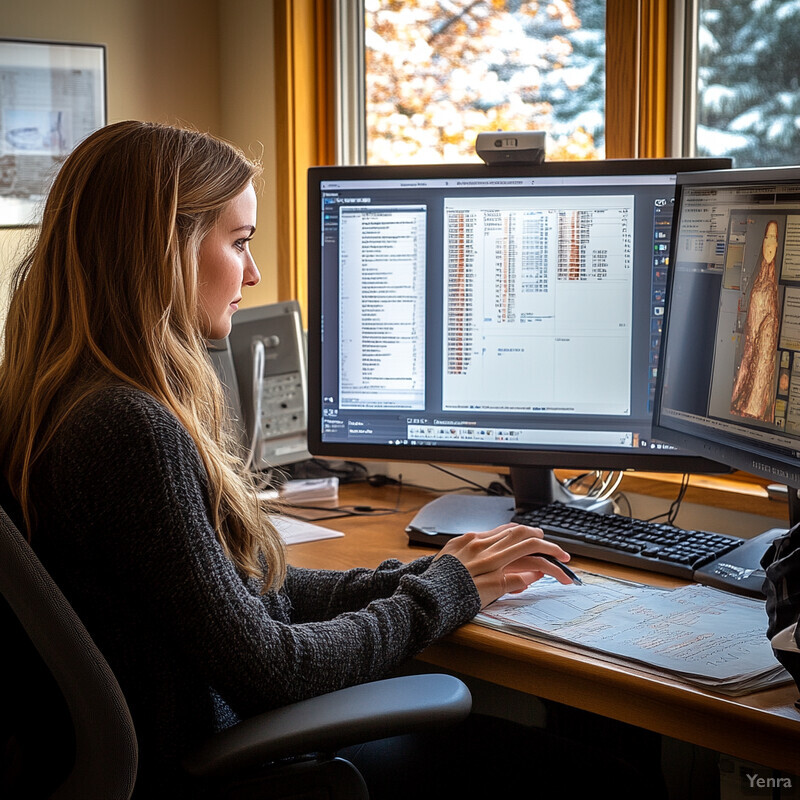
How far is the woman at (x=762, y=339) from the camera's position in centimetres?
108

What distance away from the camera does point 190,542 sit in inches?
34.4

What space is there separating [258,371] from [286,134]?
879 millimetres

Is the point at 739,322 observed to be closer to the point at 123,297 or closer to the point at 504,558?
the point at 504,558

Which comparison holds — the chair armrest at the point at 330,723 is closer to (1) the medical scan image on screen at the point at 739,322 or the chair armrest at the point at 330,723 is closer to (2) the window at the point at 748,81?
(1) the medical scan image on screen at the point at 739,322

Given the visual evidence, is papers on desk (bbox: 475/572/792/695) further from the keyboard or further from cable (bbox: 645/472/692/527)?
cable (bbox: 645/472/692/527)

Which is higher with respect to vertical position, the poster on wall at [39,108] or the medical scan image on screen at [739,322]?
the poster on wall at [39,108]

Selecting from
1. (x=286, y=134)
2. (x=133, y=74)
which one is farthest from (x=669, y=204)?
(x=133, y=74)

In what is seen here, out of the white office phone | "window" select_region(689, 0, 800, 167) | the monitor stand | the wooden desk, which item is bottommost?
the wooden desk

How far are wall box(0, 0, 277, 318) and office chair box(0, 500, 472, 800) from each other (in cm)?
179

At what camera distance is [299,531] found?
5.02ft

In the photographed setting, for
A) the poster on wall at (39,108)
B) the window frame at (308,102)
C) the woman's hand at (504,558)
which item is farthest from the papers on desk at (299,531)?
the poster on wall at (39,108)

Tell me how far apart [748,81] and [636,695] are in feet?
3.83

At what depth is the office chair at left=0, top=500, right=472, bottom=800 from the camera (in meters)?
0.77

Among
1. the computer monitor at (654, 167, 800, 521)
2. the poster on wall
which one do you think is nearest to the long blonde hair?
the computer monitor at (654, 167, 800, 521)
